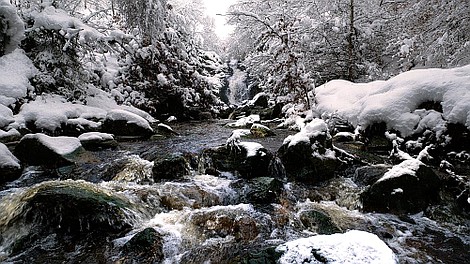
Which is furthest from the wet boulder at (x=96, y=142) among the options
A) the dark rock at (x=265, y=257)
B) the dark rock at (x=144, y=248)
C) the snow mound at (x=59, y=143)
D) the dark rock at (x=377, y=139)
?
the dark rock at (x=265, y=257)

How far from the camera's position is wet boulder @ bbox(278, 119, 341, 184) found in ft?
21.1

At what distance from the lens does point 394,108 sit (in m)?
7.49

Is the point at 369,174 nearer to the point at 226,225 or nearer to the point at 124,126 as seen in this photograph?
the point at 226,225

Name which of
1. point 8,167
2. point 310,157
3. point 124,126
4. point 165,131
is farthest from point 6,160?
point 310,157

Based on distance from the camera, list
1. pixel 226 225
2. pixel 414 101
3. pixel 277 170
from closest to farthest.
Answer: pixel 226 225 < pixel 277 170 < pixel 414 101

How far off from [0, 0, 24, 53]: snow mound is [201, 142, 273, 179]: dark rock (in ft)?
23.2

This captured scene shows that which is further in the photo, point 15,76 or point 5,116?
point 15,76

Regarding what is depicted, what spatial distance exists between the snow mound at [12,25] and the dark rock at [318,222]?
964 cm

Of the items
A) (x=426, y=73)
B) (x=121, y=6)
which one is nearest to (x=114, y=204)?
(x=426, y=73)

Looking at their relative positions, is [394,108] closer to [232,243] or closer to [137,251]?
[232,243]

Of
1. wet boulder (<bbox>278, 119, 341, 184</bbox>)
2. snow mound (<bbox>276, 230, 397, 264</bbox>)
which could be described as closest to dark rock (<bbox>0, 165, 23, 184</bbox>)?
wet boulder (<bbox>278, 119, 341, 184</bbox>)

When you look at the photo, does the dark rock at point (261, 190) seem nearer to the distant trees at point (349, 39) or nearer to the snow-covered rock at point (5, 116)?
the distant trees at point (349, 39)

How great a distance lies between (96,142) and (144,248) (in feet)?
16.1

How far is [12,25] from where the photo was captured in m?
9.84
